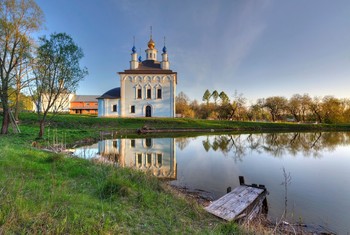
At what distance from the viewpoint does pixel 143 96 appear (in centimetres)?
3797

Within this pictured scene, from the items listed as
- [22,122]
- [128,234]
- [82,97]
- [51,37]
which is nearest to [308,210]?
[128,234]

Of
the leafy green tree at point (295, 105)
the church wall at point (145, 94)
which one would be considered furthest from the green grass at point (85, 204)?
the leafy green tree at point (295, 105)

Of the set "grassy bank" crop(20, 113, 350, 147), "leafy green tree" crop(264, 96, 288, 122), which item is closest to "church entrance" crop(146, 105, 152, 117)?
"grassy bank" crop(20, 113, 350, 147)

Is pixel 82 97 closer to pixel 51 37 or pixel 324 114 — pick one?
pixel 51 37

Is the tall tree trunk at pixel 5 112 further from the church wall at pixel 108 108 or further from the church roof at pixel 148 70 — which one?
the church roof at pixel 148 70

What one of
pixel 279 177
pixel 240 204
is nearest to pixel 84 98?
pixel 279 177

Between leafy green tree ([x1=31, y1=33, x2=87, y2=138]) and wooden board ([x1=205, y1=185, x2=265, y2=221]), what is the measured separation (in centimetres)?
1099

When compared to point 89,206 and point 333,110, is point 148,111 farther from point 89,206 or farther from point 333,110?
point 333,110

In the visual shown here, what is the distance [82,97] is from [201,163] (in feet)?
215

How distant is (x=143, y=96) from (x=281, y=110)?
42.2 meters

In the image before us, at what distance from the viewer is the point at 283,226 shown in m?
5.13

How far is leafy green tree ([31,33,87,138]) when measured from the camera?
39.4 feet

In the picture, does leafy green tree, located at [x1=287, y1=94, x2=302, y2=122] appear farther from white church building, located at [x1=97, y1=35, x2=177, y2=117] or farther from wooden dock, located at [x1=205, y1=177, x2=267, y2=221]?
wooden dock, located at [x1=205, y1=177, x2=267, y2=221]

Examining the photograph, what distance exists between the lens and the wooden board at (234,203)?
472 cm
